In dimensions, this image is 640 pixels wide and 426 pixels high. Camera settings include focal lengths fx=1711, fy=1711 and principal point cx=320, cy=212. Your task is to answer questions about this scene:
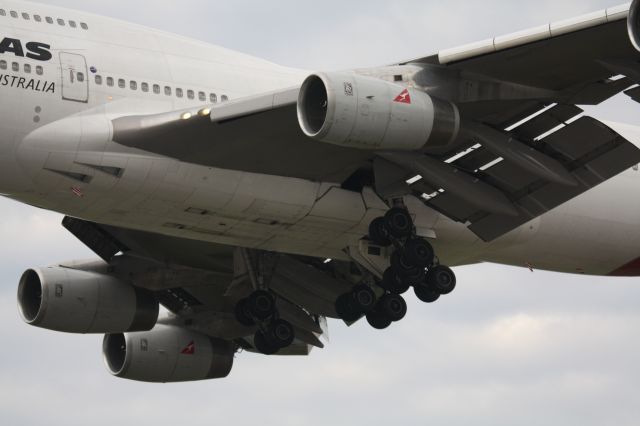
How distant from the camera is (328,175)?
123 feet

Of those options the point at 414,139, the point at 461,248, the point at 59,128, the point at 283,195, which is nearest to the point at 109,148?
the point at 59,128

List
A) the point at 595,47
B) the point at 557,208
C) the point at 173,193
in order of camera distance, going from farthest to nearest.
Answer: the point at 557,208 < the point at 173,193 < the point at 595,47

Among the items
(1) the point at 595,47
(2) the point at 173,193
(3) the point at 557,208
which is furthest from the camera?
(3) the point at 557,208

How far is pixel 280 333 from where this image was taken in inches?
1658

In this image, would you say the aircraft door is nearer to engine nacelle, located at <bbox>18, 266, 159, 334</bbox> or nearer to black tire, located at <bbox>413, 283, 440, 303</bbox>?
engine nacelle, located at <bbox>18, 266, 159, 334</bbox>

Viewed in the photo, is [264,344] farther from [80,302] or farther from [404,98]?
[404,98]

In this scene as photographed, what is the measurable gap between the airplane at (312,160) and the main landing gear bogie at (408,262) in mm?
45

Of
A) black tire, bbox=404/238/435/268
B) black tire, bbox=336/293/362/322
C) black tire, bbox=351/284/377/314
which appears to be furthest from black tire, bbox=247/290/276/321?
black tire, bbox=404/238/435/268

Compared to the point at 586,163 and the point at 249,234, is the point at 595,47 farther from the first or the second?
the point at 249,234

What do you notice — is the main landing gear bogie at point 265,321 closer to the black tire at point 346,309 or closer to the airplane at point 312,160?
the airplane at point 312,160

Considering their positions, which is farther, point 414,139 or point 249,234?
point 249,234

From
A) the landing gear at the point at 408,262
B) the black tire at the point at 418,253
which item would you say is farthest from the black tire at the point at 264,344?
the black tire at the point at 418,253

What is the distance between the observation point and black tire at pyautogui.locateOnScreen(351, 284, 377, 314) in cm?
4044

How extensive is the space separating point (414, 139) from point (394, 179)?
269 cm
